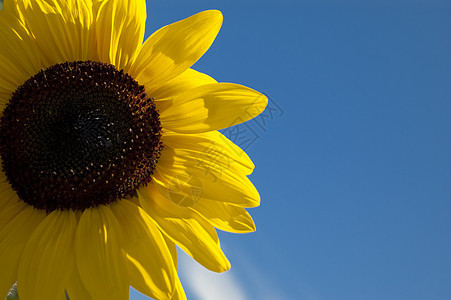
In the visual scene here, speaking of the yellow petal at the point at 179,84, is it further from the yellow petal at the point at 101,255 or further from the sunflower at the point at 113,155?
the yellow petal at the point at 101,255

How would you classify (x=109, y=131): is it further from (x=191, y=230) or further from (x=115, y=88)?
(x=191, y=230)

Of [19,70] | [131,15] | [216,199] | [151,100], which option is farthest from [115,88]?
[216,199]

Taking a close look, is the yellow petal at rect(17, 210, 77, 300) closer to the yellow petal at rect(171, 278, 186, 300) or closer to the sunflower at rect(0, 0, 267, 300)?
the sunflower at rect(0, 0, 267, 300)

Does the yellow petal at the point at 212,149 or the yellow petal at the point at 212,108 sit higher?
the yellow petal at the point at 212,108

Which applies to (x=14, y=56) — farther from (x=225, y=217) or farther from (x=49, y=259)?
(x=225, y=217)

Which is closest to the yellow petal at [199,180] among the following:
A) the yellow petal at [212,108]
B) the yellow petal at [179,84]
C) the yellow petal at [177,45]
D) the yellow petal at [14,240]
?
the yellow petal at [212,108]

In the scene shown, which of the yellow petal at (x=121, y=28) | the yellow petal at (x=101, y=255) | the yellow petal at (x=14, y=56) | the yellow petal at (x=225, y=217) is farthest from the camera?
the yellow petal at (x=14, y=56)

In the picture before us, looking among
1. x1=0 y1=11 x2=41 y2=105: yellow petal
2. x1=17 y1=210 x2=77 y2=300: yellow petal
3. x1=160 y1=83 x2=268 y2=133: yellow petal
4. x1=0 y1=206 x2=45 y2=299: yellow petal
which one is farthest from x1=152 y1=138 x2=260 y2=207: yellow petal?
x1=0 y1=11 x2=41 y2=105: yellow petal
